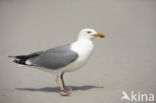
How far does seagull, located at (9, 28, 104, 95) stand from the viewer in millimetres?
7304

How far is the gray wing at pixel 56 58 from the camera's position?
727cm

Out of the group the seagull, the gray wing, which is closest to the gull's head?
the seagull

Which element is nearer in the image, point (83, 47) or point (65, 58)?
point (65, 58)

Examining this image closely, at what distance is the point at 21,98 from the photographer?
7223mm

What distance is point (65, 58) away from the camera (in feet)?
23.9

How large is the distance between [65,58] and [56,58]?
20 centimetres

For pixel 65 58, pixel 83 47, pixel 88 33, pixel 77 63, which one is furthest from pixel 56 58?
pixel 88 33

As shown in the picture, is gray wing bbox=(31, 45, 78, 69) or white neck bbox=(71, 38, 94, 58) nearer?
gray wing bbox=(31, 45, 78, 69)

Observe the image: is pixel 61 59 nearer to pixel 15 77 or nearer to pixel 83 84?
pixel 83 84

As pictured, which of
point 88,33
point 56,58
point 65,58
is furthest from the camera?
point 88,33

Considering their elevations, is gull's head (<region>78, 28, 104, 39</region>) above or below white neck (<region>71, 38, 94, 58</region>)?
above

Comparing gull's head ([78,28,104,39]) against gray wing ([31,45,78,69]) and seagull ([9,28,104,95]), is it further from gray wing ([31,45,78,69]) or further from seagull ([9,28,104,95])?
gray wing ([31,45,78,69])

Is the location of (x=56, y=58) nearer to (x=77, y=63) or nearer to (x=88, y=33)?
(x=77, y=63)

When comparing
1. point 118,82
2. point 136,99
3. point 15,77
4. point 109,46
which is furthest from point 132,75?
point 109,46
